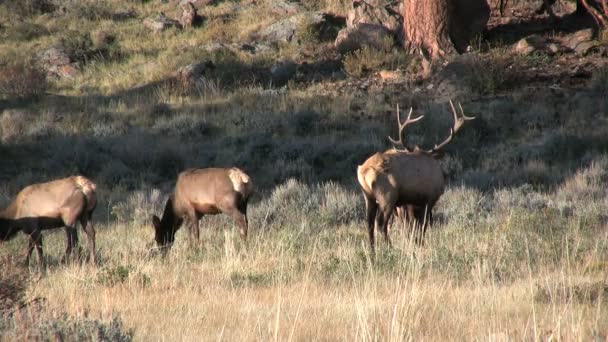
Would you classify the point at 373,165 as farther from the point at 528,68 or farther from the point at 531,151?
the point at 528,68

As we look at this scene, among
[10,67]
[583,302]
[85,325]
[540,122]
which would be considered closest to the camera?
[85,325]

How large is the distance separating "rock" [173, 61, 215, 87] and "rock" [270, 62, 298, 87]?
6.13 feet

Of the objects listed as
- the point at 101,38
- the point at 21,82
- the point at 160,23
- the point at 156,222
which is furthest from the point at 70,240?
the point at 160,23

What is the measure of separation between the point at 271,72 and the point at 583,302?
2032 cm

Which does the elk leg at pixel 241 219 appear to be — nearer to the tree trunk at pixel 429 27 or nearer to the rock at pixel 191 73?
the tree trunk at pixel 429 27

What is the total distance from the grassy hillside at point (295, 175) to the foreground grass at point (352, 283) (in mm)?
36

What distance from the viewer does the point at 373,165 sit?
1133 cm

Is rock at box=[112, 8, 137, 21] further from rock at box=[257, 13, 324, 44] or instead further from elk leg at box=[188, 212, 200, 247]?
elk leg at box=[188, 212, 200, 247]

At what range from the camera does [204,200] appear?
496 inches

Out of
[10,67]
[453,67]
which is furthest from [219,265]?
[10,67]

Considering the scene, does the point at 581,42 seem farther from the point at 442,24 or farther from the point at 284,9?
the point at 284,9

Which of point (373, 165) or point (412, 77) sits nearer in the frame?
point (373, 165)

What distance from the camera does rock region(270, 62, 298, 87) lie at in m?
26.8

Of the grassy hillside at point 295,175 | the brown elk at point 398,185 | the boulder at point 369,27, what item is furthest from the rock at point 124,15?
the brown elk at point 398,185
